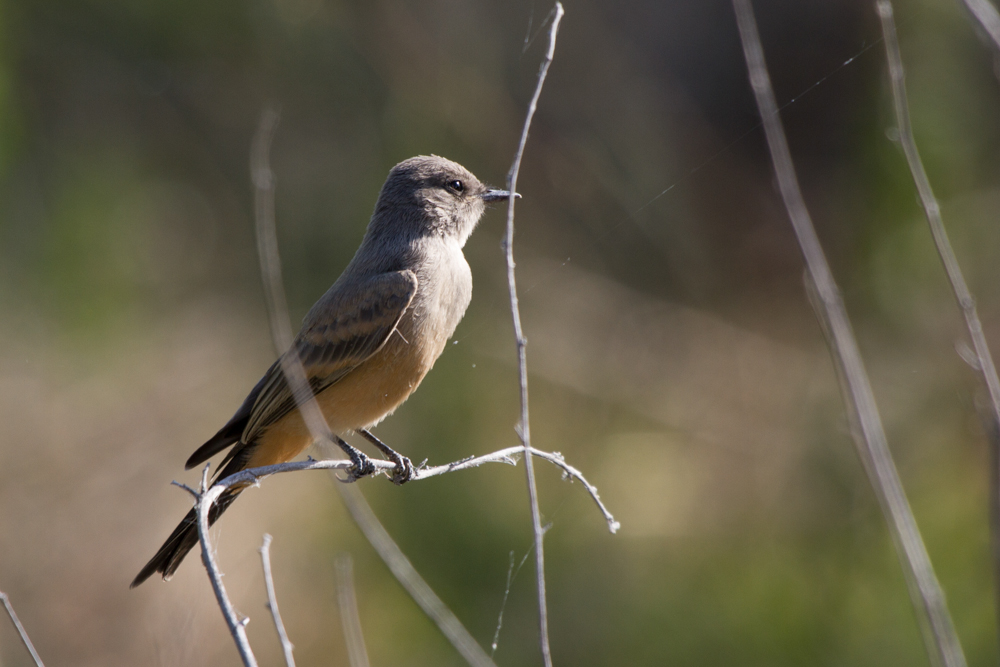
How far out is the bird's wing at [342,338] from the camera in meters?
3.59

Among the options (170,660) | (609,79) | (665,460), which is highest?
(609,79)

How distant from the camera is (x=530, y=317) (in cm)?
722

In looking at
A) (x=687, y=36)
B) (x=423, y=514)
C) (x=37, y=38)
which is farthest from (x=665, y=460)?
(x=37, y=38)

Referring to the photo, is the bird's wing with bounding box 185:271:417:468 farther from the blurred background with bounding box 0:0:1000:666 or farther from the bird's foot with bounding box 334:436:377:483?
the blurred background with bounding box 0:0:1000:666

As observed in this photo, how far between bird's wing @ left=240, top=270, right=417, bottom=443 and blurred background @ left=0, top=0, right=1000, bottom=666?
5.69 ft

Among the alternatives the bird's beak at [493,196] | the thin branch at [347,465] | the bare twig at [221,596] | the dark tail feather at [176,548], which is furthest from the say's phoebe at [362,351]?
the bare twig at [221,596]

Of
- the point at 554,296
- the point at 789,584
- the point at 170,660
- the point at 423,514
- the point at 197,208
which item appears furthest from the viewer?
the point at 197,208

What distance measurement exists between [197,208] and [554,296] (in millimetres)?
3430

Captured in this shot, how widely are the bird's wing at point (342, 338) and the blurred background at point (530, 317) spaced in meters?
1.73

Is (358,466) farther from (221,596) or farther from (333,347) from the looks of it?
(221,596)

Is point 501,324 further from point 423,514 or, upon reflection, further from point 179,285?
point 179,285

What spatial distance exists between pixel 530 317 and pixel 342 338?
3.66 meters

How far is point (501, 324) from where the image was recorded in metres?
6.93

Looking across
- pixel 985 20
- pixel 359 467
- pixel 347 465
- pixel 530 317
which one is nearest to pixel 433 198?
pixel 359 467
